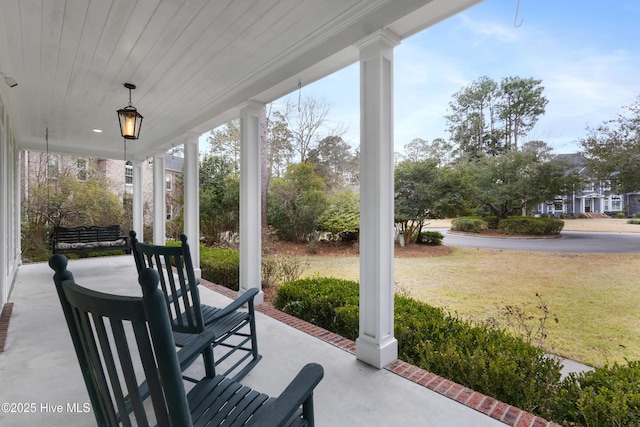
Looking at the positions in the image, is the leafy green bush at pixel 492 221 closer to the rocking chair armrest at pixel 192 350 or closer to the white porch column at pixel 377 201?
the white porch column at pixel 377 201

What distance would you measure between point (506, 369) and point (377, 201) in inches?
55.6

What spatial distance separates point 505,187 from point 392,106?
2.30 meters

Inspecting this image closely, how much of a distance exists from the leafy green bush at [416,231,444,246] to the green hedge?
2703 mm

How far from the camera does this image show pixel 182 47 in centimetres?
289

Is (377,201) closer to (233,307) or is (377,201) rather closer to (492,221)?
(233,307)

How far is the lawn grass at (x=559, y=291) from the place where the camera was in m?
2.98

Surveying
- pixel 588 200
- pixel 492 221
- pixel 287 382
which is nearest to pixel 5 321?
pixel 287 382

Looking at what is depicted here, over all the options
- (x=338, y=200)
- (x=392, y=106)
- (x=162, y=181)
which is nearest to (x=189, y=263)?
(x=392, y=106)

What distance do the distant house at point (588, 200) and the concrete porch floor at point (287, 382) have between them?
2.10 meters

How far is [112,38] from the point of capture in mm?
2736

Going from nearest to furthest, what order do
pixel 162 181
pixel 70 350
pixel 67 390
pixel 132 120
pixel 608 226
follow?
1. pixel 67 390
2. pixel 70 350
3. pixel 608 226
4. pixel 132 120
5. pixel 162 181

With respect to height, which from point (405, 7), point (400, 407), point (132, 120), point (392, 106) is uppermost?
point (405, 7)

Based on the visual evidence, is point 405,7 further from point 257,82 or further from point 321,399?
point 321,399

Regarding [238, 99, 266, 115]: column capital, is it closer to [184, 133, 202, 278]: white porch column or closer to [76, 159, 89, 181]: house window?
[184, 133, 202, 278]: white porch column
